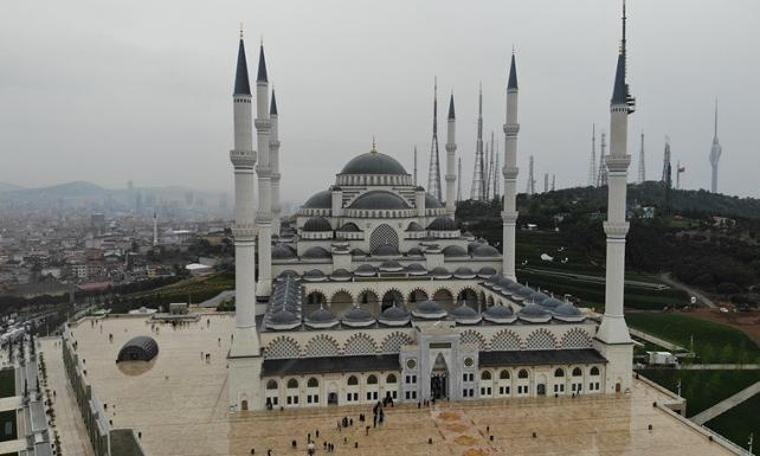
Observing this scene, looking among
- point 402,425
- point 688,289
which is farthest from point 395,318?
point 688,289

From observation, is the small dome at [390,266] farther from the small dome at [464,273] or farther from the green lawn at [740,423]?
the green lawn at [740,423]

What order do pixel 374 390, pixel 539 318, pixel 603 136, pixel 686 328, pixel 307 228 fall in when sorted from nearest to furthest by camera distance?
pixel 374 390 < pixel 539 318 < pixel 686 328 < pixel 307 228 < pixel 603 136

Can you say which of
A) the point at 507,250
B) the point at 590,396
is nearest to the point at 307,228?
the point at 507,250

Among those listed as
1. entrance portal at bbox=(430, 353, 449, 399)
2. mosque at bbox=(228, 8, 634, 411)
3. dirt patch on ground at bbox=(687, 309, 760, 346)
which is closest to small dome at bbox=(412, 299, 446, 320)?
mosque at bbox=(228, 8, 634, 411)

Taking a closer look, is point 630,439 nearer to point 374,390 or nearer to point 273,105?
point 374,390

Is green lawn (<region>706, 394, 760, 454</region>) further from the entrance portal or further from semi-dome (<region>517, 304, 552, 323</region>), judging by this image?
the entrance portal

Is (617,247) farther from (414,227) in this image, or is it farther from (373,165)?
(373,165)
